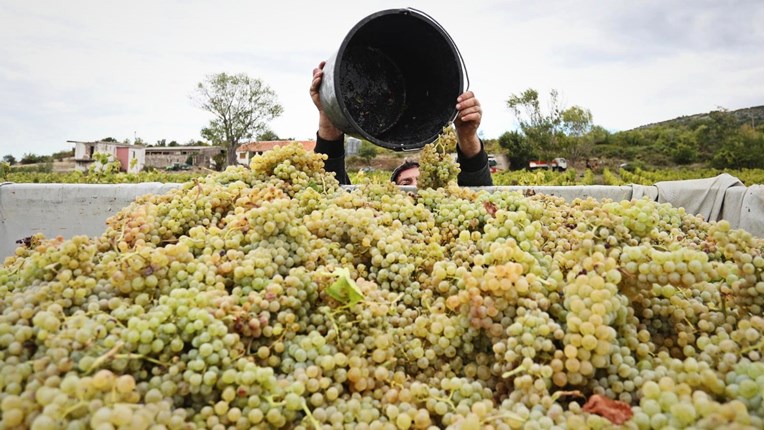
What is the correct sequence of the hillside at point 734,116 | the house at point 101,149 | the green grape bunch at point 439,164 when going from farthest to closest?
the house at point 101,149
the hillside at point 734,116
the green grape bunch at point 439,164

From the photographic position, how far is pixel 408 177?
12.2ft

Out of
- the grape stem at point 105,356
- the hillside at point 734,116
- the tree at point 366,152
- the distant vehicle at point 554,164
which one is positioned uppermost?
the hillside at point 734,116

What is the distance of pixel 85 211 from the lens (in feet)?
7.93

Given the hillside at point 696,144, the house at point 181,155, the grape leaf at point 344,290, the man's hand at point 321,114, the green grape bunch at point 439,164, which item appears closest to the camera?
the grape leaf at point 344,290

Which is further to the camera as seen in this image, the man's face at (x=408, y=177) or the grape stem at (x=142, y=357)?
the man's face at (x=408, y=177)

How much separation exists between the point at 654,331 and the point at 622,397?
0.31m

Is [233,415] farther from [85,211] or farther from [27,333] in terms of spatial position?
[85,211]

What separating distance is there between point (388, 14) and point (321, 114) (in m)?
1.11

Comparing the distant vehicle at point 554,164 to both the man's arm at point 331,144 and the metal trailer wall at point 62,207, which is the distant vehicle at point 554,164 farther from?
the metal trailer wall at point 62,207

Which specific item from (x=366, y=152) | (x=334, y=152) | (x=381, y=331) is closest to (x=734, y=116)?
(x=366, y=152)

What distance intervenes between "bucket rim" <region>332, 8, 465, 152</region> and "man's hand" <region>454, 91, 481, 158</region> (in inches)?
2.0

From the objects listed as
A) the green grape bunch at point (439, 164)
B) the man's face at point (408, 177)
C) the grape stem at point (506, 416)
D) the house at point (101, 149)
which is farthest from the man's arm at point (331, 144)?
the house at point (101, 149)

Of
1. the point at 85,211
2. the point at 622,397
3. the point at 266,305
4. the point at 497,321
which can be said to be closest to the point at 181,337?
the point at 266,305

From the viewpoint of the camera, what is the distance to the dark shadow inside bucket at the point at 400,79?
8.32 feet
